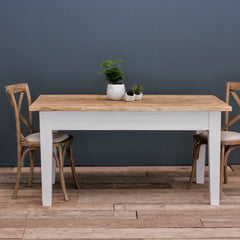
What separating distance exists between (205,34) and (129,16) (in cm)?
70

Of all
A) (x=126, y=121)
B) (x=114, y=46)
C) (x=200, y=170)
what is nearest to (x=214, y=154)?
(x=200, y=170)

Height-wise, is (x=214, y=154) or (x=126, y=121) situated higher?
(x=126, y=121)

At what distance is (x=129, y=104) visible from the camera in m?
2.96

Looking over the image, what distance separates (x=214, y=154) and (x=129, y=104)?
0.68 meters

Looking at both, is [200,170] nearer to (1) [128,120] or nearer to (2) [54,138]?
(1) [128,120]

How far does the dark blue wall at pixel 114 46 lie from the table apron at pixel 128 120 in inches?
39.7

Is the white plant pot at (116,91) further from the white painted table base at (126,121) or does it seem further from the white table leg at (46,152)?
the white table leg at (46,152)

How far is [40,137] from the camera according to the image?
2.92m

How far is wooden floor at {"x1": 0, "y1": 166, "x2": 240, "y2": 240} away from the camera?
262cm

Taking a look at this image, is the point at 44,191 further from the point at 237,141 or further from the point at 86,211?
the point at 237,141

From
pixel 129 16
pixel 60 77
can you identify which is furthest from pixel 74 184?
pixel 129 16

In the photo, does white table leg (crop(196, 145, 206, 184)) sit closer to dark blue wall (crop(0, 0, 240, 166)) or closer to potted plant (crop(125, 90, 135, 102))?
dark blue wall (crop(0, 0, 240, 166))

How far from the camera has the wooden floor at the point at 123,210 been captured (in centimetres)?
262

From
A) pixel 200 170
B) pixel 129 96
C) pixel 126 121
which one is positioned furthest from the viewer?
pixel 200 170
